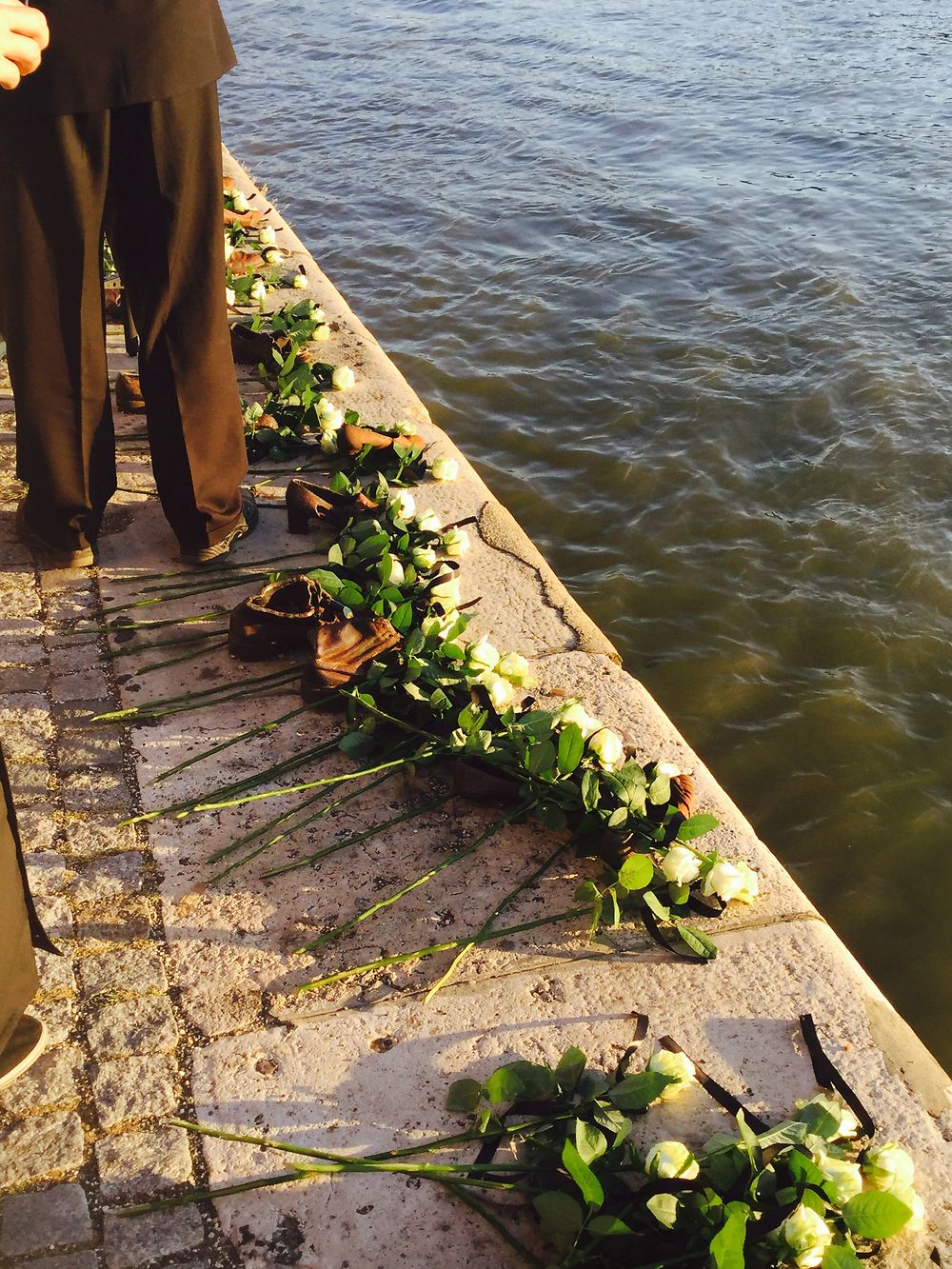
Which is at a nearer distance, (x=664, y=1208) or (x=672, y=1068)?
(x=664, y=1208)

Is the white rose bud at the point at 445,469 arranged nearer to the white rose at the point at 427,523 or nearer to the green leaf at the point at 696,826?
the white rose at the point at 427,523

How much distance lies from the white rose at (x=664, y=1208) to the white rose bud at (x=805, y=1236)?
18cm

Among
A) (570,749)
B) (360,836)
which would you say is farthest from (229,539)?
(570,749)

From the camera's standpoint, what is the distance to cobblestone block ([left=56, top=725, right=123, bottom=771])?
9.57ft

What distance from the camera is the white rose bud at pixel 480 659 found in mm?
2971

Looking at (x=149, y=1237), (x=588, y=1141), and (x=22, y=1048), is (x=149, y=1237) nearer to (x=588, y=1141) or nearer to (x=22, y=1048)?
(x=22, y=1048)

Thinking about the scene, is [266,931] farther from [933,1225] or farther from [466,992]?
[933,1225]

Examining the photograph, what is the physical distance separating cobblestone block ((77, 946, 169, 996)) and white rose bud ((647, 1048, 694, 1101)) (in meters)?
1.01

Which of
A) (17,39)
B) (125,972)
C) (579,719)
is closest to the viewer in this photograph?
(17,39)

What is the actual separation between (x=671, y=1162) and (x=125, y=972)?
3.87 feet

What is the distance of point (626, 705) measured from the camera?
3172 millimetres

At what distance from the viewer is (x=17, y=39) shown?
1984mm

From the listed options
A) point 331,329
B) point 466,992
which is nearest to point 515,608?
point 466,992

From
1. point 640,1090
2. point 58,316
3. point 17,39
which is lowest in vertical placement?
point 640,1090
